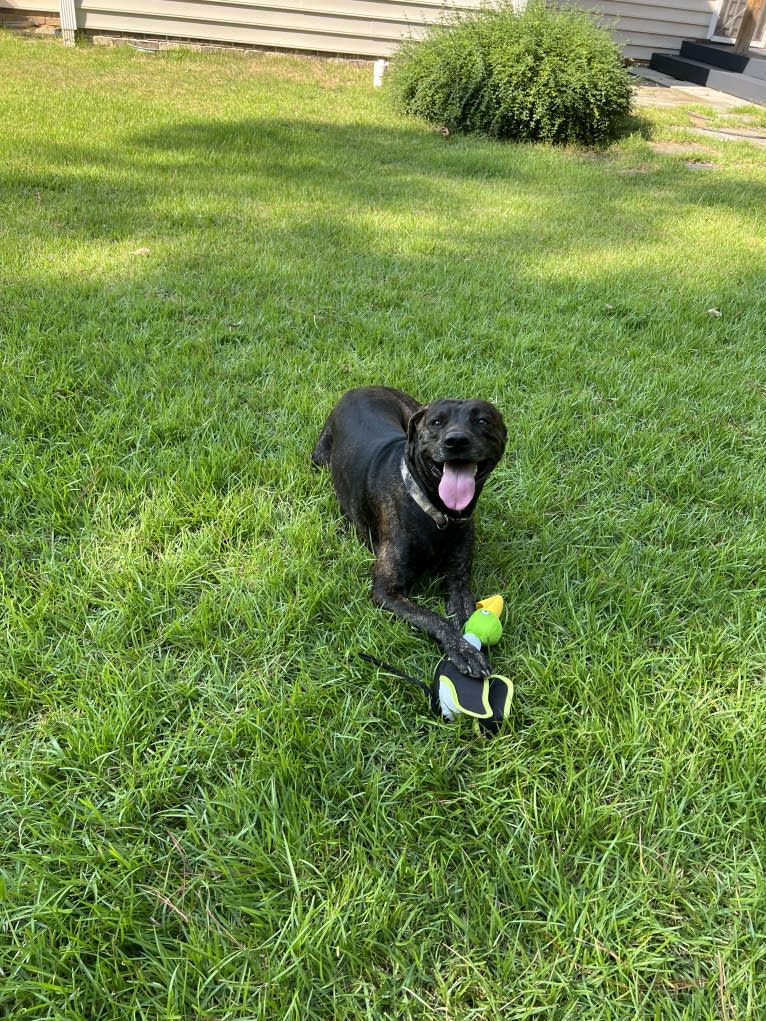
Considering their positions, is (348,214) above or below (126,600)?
above

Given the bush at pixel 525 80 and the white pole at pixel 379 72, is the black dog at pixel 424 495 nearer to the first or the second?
the bush at pixel 525 80

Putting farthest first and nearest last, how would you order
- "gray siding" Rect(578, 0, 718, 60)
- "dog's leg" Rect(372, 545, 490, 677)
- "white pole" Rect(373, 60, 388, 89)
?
"gray siding" Rect(578, 0, 718, 60), "white pole" Rect(373, 60, 388, 89), "dog's leg" Rect(372, 545, 490, 677)

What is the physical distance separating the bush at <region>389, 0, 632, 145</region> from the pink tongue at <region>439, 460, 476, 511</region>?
8.05 metres

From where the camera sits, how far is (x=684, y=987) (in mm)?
1490

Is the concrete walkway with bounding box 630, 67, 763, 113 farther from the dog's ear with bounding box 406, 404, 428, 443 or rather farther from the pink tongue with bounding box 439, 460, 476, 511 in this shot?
the pink tongue with bounding box 439, 460, 476, 511

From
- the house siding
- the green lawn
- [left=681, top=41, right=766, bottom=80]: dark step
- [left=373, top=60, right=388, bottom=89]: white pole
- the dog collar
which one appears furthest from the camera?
[left=681, top=41, right=766, bottom=80]: dark step

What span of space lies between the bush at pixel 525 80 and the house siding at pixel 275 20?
94.0 inches

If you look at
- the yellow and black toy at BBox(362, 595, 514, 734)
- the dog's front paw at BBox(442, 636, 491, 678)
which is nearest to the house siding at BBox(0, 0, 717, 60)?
the dog's front paw at BBox(442, 636, 491, 678)

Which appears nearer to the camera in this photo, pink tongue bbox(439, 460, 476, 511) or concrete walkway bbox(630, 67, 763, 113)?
pink tongue bbox(439, 460, 476, 511)

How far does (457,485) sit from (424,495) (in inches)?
8.0

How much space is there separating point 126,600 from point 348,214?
475cm

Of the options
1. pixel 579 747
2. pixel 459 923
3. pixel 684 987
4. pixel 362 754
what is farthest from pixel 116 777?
pixel 684 987

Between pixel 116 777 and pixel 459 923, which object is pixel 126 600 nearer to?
pixel 116 777

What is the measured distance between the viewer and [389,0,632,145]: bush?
8453mm
